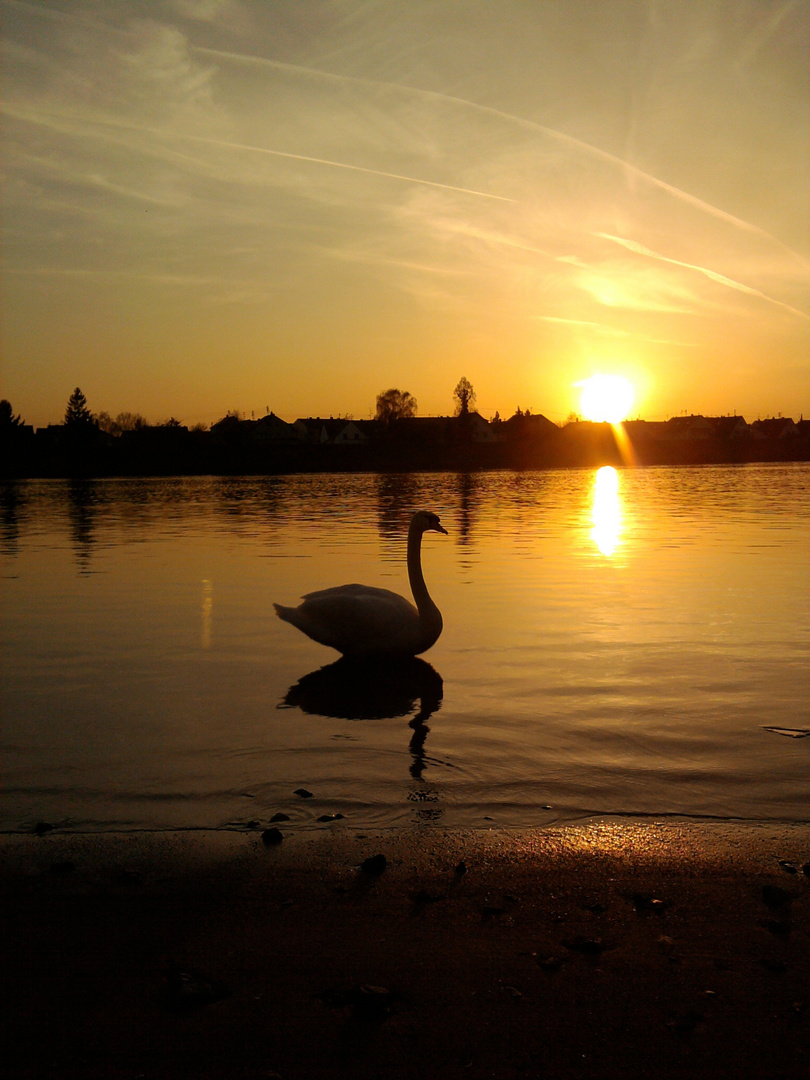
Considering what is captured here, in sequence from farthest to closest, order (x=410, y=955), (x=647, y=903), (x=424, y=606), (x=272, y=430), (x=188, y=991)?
1. (x=272, y=430)
2. (x=424, y=606)
3. (x=647, y=903)
4. (x=410, y=955)
5. (x=188, y=991)

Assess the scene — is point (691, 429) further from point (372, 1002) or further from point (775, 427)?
point (372, 1002)

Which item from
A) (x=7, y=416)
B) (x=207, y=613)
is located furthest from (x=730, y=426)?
(x=207, y=613)

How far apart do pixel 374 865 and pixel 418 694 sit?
12.5ft

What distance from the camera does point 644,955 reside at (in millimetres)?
3387

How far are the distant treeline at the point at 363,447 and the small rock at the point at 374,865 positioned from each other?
8786cm

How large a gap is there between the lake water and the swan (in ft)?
0.93

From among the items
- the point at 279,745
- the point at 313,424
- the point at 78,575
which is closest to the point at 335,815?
the point at 279,745

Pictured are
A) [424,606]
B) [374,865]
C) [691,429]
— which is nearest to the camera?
[374,865]

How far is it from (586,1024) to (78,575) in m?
14.2

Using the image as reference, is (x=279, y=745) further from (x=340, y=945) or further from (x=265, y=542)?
(x=265, y=542)

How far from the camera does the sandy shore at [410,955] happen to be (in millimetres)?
2865

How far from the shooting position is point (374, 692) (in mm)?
8180

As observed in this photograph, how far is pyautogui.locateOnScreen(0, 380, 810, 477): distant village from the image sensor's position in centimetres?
9194

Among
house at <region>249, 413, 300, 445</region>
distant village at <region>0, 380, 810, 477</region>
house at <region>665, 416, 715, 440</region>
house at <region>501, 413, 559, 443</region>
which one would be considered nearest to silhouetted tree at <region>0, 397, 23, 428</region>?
distant village at <region>0, 380, 810, 477</region>
